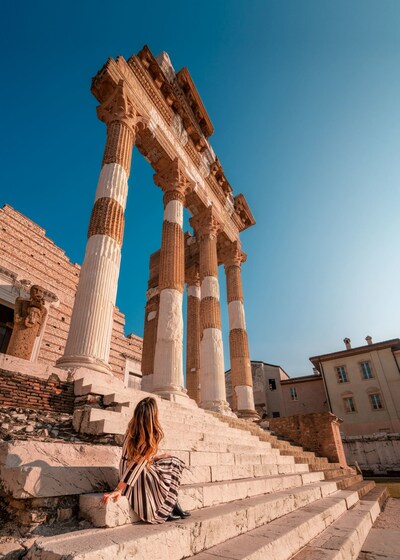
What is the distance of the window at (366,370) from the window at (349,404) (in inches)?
101

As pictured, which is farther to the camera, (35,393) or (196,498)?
(35,393)

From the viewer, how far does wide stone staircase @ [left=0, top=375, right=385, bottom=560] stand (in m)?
2.03

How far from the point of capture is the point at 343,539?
3.23 metres

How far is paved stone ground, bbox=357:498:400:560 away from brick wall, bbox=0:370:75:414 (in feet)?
15.5

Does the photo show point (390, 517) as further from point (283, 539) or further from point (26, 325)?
point (26, 325)

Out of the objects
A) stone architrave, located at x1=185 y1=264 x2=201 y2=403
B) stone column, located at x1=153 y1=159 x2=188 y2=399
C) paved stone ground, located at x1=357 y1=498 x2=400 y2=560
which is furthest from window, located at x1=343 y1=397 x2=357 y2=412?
paved stone ground, located at x1=357 y1=498 x2=400 y2=560

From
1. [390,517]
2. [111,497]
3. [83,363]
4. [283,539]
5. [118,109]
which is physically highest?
[118,109]

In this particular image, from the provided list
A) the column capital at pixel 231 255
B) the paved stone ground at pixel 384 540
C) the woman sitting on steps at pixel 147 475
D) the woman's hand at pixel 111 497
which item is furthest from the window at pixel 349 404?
the woman's hand at pixel 111 497

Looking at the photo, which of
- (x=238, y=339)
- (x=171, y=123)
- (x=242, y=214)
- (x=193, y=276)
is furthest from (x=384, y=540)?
(x=242, y=214)

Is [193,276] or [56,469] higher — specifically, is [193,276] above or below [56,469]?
above

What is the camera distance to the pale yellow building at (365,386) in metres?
26.3

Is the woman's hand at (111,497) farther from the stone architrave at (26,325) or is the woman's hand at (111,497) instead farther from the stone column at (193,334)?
the stone column at (193,334)

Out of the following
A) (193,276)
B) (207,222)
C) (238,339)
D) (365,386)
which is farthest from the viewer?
(365,386)

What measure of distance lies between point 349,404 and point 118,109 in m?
30.7
